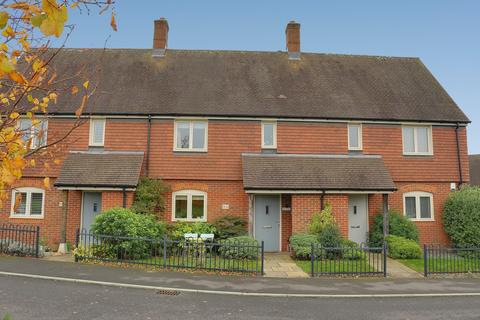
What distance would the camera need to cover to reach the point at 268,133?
1766cm

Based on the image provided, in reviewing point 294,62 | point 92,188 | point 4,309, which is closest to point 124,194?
point 92,188

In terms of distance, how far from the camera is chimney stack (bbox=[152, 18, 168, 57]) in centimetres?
2132

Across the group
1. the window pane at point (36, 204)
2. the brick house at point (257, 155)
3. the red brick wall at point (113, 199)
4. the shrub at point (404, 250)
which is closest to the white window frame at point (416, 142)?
the brick house at point (257, 155)

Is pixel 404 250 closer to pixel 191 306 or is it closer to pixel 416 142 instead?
pixel 416 142

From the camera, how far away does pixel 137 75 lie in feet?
64.7

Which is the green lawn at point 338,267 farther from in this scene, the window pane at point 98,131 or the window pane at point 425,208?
the window pane at point 98,131

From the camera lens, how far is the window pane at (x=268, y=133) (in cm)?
1756

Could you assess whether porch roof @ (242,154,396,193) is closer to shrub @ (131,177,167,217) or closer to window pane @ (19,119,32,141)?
shrub @ (131,177,167,217)

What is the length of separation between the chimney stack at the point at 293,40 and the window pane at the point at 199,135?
25.3 ft

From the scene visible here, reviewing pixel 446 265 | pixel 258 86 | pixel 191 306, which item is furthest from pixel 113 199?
A: pixel 446 265

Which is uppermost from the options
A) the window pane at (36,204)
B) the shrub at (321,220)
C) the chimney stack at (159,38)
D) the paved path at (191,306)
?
the chimney stack at (159,38)

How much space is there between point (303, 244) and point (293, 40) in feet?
42.2

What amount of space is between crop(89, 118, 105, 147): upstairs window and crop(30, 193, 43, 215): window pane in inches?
128

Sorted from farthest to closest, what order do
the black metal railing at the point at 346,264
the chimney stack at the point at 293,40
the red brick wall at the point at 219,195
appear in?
the chimney stack at the point at 293,40 → the red brick wall at the point at 219,195 → the black metal railing at the point at 346,264
